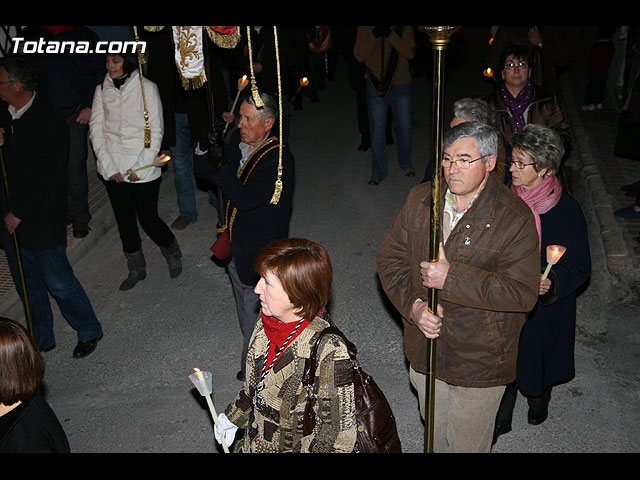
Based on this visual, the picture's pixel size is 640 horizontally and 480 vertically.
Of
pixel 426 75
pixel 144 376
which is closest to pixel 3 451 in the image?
pixel 144 376

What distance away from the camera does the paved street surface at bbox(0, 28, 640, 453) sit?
5301mm

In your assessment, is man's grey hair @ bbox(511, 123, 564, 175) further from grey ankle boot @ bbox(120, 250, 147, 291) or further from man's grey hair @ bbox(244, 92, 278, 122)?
grey ankle boot @ bbox(120, 250, 147, 291)

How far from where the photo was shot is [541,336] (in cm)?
478

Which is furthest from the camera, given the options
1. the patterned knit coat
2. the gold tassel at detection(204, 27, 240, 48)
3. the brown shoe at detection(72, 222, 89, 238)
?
the brown shoe at detection(72, 222, 89, 238)

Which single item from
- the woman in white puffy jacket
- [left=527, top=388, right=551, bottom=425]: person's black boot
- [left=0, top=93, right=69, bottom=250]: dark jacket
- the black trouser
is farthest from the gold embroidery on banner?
[left=527, top=388, right=551, bottom=425]: person's black boot

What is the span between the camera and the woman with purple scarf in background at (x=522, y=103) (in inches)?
236

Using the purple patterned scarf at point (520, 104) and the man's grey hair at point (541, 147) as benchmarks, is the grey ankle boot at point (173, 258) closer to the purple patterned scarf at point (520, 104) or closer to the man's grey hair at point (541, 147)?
the purple patterned scarf at point (520, 104)

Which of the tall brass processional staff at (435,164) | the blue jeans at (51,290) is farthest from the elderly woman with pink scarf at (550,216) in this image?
the blue jeans at (51,290)

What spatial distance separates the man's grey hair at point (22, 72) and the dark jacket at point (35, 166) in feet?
0.34

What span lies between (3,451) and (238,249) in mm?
2487

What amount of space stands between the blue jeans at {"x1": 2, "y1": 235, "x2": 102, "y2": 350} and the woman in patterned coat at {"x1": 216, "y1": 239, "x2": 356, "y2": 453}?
3.22m

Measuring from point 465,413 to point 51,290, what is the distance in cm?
366

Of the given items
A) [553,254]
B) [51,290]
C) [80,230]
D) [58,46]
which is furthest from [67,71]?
[553,254]

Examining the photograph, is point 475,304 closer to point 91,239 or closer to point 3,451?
point 3,451
